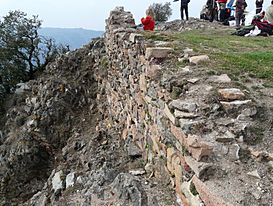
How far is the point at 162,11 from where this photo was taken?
944 inches

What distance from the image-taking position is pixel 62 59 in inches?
591

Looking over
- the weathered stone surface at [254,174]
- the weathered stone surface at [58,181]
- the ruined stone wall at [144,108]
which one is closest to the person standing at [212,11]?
the ruined stone wall at [144,108]

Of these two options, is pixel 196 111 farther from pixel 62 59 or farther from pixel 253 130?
pixel 62 59

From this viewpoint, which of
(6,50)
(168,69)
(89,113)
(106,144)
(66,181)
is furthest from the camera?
(6,50)

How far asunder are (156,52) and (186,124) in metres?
2.20

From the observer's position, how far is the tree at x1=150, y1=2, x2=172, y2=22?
76.2 feet

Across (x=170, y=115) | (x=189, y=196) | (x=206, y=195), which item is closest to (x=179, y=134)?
(x=170, y=115)

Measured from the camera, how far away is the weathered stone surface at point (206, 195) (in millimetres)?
3176

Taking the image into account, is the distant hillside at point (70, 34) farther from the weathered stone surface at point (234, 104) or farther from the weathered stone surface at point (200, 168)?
the weathered stone surface at point (200, 168)

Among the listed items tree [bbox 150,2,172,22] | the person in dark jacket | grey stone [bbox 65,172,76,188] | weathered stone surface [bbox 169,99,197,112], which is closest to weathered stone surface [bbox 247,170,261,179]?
weathered stone surface [bbox 169,99,197,112]

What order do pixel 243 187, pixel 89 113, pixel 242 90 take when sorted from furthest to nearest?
pixel 89 113 < pixel 242 90 < pixel 243 187

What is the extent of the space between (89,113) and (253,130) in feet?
27.5

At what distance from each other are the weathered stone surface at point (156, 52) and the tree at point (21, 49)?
49.3 feet

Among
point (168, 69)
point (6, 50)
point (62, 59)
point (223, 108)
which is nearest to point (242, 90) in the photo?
point (223, 108)
